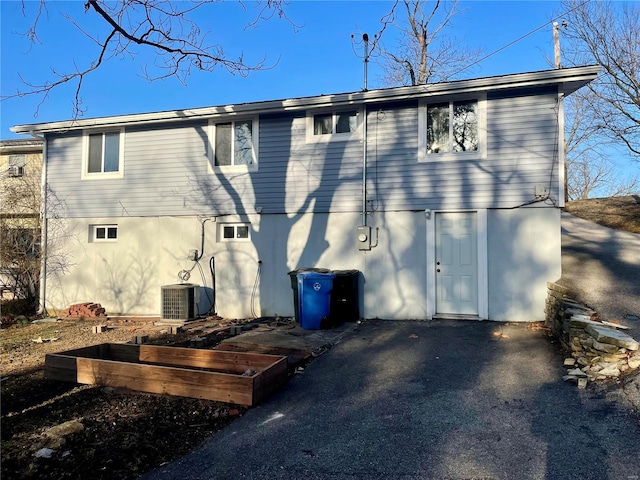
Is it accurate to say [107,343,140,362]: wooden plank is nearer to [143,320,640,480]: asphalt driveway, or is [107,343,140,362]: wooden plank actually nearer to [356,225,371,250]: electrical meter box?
[143,320,640,480]: asphalt driveway

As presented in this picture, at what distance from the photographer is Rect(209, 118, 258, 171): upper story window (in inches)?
381

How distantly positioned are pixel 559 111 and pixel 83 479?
8851 mm

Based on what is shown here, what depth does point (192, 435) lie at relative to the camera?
146 inches

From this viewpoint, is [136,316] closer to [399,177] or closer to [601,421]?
[399,177]

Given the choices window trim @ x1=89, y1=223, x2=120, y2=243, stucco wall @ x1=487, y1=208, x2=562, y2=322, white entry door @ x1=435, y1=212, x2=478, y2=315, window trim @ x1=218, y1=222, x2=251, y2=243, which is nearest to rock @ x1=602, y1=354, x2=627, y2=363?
stucco wall @ x1=487, y1=208, x2=562, y2=322

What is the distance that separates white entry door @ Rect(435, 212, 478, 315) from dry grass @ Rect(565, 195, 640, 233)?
849cm

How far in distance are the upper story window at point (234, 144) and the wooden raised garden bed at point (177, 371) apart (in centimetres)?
518

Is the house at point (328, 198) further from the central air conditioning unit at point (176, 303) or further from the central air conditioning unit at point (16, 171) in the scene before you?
the central air conditioning unit at point (16, 171)

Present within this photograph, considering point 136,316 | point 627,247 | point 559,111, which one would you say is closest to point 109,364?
point 136,316

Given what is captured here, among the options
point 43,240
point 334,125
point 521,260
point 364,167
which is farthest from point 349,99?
point 43,240

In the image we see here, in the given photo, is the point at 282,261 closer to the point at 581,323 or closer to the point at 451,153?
the point at 451,153

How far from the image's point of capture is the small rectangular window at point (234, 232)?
981cm

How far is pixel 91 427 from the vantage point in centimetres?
382

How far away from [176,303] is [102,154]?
4.63 metres
